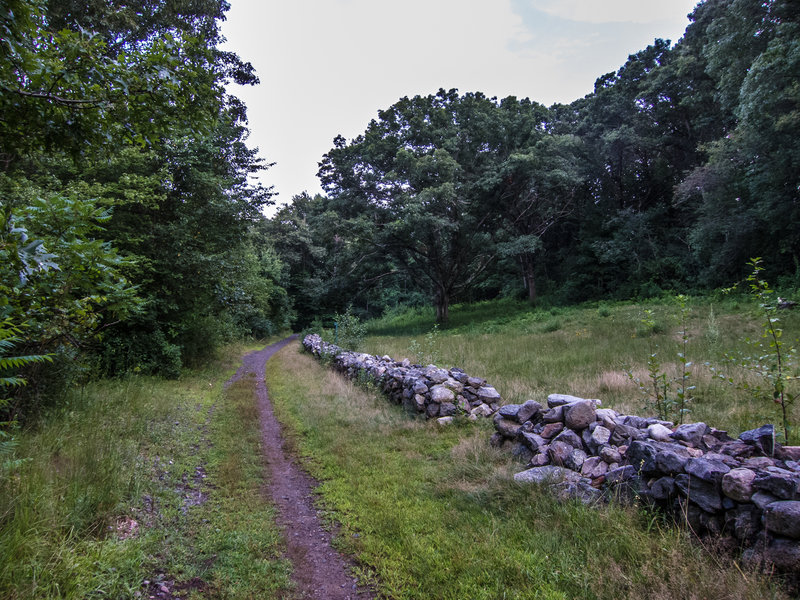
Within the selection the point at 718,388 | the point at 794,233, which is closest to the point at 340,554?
the point at 718,388

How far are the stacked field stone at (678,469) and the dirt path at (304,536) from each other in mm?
1989

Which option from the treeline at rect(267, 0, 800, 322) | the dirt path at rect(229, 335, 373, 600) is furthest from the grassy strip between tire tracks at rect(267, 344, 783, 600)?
the treeline at rect(267, 0, 800, 322)

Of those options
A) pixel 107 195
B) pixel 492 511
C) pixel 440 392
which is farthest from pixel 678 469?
pixel 107 195

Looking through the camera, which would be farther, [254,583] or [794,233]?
[794,233]

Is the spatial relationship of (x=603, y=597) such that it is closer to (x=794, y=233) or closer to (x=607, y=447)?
(x=607, y=447)

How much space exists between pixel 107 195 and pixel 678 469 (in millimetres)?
11276

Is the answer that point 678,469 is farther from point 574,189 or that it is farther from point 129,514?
point 574,189

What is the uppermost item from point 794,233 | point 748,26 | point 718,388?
point 748,26

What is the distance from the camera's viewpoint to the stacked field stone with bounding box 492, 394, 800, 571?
2.54m

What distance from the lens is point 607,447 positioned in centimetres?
401

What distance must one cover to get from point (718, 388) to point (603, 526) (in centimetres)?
473

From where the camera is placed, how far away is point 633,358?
9094mm

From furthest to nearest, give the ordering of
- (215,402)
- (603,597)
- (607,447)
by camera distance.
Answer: (215,402), (607,447), (603,597)

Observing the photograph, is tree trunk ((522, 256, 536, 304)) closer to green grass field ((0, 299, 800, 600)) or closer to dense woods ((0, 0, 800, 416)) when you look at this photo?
dense woods ((0, 0, 800, 416))
